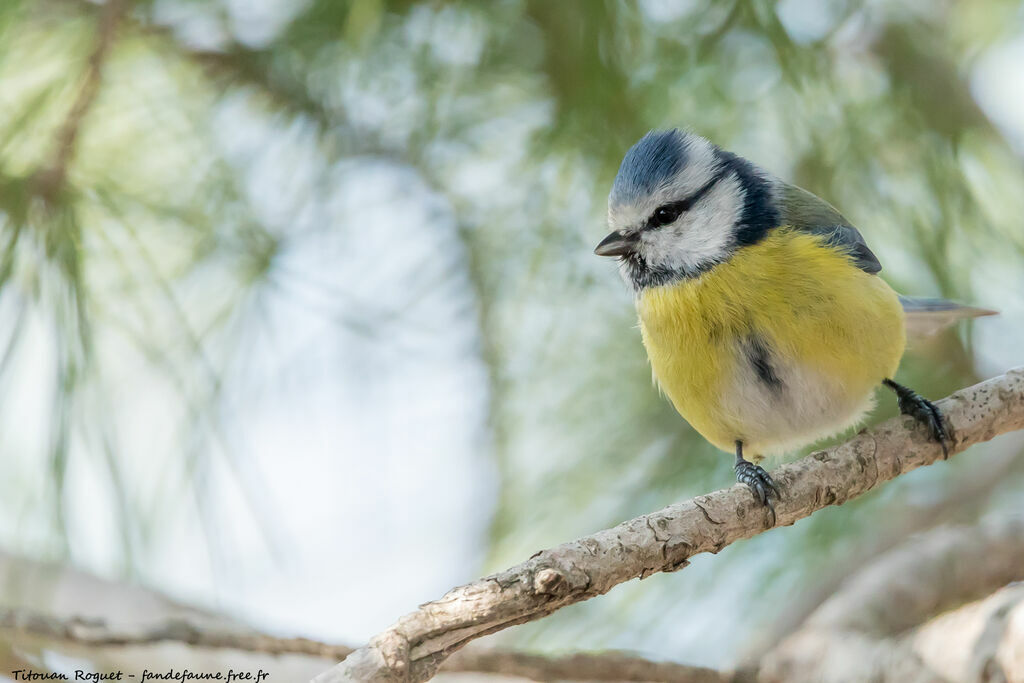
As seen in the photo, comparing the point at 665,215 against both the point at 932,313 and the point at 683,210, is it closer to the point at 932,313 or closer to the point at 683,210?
the point at 683,210

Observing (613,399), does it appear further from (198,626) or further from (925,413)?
(198,626)

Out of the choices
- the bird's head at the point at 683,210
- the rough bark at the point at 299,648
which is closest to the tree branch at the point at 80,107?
the rough bark at the point at 299,648

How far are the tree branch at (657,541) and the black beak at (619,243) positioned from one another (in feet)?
1.22

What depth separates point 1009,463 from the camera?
128cm

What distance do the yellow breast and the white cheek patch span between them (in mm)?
38

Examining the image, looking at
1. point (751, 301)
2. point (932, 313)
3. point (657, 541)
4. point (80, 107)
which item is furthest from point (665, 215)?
point (80, 107)

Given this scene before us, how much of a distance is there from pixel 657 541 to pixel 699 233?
55cm

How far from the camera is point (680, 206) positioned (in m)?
1.21

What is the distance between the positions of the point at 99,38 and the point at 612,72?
0.54m

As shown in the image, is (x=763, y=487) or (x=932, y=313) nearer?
(x=763, y=487)

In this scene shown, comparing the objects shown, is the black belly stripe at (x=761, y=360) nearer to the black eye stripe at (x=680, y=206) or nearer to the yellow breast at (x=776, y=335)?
the yellow breast at (x=776, y=335)

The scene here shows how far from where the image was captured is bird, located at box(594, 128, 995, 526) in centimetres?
106

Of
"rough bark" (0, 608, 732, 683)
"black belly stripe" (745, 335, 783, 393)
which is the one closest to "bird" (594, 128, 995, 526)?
"black belly stripe" (745, 335, 783, 393)

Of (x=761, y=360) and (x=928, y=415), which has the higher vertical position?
(x=761, y=360)
